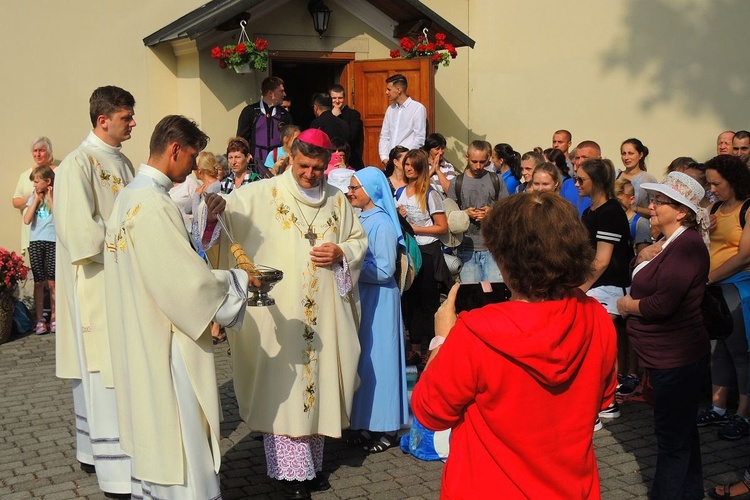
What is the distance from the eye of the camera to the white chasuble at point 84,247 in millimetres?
5102

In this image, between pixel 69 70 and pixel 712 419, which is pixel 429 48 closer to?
pixel 69 70

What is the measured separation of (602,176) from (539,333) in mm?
3937

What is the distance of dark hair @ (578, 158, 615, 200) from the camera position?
622 centimetres

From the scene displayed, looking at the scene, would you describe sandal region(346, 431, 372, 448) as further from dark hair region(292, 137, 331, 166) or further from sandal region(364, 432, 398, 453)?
dark hair region(292, 137, 331, 166)

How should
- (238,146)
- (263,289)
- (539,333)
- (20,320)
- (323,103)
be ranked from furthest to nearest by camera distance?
(323,103), (20,320), (238,146), (263,289), (539,333)

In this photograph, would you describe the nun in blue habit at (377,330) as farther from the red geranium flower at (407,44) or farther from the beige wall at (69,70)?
the red geranium flower at (407,44)

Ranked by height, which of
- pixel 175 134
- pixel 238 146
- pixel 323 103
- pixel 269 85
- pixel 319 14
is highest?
pixel 319 14

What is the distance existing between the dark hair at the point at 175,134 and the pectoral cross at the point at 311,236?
1.05 meters

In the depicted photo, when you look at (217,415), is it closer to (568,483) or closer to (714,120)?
(568,483)

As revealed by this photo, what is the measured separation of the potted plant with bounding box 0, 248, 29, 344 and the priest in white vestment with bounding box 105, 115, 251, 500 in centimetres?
568

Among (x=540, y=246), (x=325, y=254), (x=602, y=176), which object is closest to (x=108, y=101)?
(x=325, y=254)

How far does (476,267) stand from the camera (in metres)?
8.15

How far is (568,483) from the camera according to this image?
2699 mm

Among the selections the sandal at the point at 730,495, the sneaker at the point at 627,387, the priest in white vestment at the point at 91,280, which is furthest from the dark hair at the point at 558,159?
the priest in white vestment at the point at 91,280
